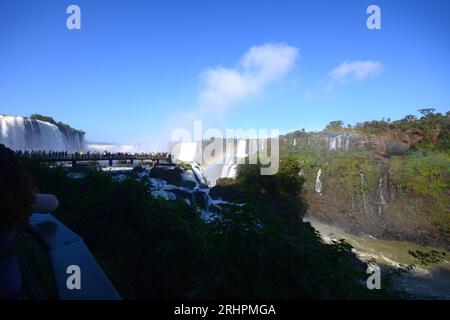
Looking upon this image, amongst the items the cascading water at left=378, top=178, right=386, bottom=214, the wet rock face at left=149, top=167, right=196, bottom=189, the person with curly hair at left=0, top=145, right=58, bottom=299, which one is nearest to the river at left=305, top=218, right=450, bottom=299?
the cascading water at left=378, top=178, right=386, bottom=214

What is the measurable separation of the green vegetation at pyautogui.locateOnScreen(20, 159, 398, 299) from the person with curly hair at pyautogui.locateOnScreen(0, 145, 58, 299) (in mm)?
1864

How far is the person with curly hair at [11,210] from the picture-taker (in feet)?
5.51

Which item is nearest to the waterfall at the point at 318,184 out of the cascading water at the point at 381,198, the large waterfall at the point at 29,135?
the cascading water at the point at 381,198

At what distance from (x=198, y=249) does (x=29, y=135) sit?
38.5 metres

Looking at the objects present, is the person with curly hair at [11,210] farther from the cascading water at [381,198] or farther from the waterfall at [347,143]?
the waterfall at [347,143]

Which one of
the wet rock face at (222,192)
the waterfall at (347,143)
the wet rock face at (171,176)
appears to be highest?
the waterfall at (347,143)

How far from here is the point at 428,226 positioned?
25156 mm

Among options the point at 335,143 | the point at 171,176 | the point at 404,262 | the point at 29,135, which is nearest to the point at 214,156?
the point at 335,143

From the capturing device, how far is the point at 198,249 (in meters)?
4.34

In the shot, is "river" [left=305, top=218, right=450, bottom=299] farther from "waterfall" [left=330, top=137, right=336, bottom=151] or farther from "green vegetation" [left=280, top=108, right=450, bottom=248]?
"waterfall" [left=330, top=137, right=336, bottom=151]

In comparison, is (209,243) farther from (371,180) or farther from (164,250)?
(371,180)

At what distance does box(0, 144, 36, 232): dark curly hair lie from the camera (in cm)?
170

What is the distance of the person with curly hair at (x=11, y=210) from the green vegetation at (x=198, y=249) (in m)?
1.86
